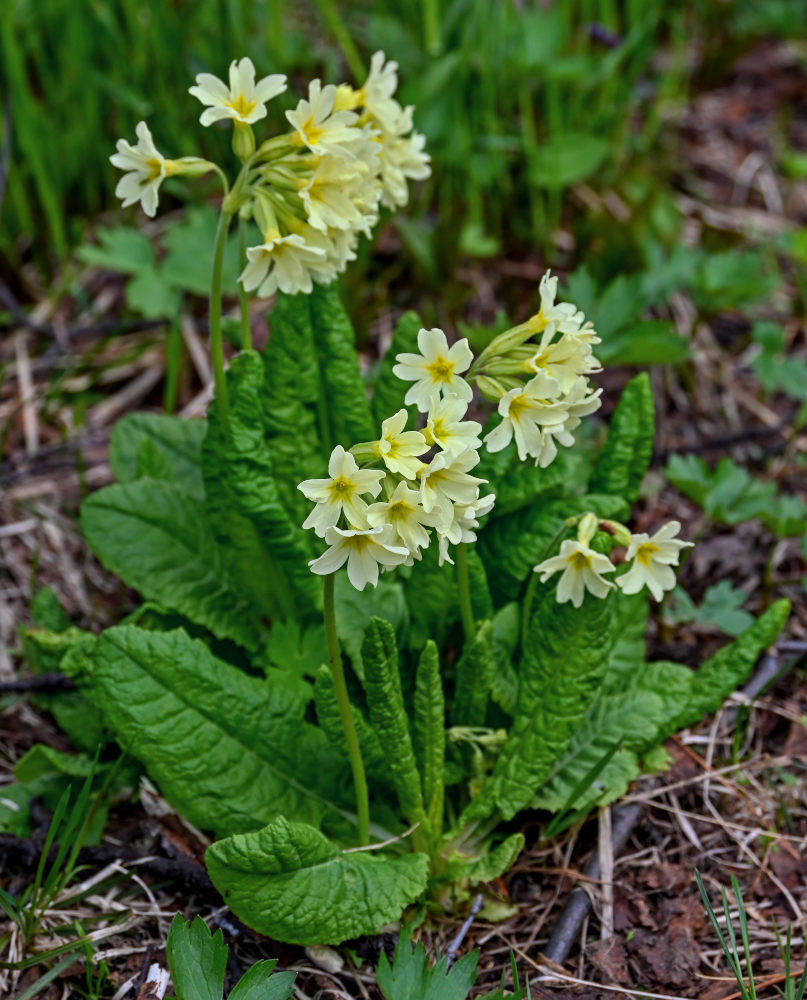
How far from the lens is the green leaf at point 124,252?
3.38 metres

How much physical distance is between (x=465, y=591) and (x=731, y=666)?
658 millimetres

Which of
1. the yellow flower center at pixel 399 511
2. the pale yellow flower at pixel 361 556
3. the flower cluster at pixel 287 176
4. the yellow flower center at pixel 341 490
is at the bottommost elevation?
the pale yellow flower at pixel 361 556

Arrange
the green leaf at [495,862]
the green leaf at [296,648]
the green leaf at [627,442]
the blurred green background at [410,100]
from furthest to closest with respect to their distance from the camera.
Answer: the blurred green background at [410,100]
the green leaf at [627,442]
the green leaf at [296,648]
the green leaf at [495,862]

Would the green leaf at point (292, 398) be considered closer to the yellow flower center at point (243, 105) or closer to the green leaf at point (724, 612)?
the yellow flower center at point (243, 105)

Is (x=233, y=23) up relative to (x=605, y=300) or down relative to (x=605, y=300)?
up

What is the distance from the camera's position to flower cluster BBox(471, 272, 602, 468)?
190cm

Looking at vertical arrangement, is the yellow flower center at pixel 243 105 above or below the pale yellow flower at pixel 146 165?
above

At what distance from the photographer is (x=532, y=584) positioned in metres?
2.21

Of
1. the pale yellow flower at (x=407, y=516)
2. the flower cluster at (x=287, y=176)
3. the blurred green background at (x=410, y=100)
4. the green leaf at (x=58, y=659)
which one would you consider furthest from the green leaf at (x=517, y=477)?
the blurred green background at (x=410, y=100)

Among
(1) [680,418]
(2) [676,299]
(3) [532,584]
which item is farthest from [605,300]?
(3) [532,584]

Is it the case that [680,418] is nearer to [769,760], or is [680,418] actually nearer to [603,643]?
[769,760]

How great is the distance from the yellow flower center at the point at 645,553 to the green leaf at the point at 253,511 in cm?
70

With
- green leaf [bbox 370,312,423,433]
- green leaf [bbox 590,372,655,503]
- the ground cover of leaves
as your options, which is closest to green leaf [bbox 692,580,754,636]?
the ground cover of leaves

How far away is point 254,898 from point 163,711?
39 cm
